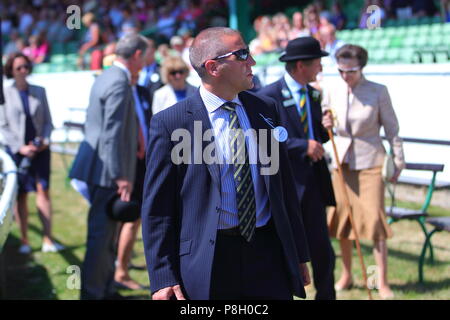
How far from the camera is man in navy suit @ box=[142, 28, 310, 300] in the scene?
3.47 m

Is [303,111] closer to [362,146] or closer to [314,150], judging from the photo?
[314,150]

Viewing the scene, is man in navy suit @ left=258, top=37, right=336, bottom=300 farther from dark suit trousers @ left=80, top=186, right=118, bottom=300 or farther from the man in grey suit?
dark suit trousers @ left=80, top=186, right=118, bottom=300

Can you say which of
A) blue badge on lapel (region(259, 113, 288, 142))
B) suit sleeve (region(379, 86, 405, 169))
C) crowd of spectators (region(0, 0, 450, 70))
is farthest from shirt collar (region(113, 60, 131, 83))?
crowd of spectators (region(0, 0, 450, 70))

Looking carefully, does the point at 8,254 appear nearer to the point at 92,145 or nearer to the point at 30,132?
the point at 30,132

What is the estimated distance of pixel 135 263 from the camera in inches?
299

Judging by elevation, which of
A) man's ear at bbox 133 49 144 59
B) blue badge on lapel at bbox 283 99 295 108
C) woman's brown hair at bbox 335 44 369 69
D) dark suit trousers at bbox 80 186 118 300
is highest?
man's ear at bbox 133 49 144 59

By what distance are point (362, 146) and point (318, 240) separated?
1.20m

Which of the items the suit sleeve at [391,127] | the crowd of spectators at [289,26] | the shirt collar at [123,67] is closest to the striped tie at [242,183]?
the shirt collar at [123,67]

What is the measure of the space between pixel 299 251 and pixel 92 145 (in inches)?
103

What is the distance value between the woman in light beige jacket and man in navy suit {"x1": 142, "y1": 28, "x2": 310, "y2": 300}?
8.66 ft

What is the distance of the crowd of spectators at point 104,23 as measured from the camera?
18.1 m

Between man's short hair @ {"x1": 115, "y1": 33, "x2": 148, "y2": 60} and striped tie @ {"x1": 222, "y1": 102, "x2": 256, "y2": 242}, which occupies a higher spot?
man's short hair @ {"x1": 115, "y1": 33, "x2": 148, "y2": 60}

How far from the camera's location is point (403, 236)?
805 cm

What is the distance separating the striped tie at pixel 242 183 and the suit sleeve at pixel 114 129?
2.41 meters
